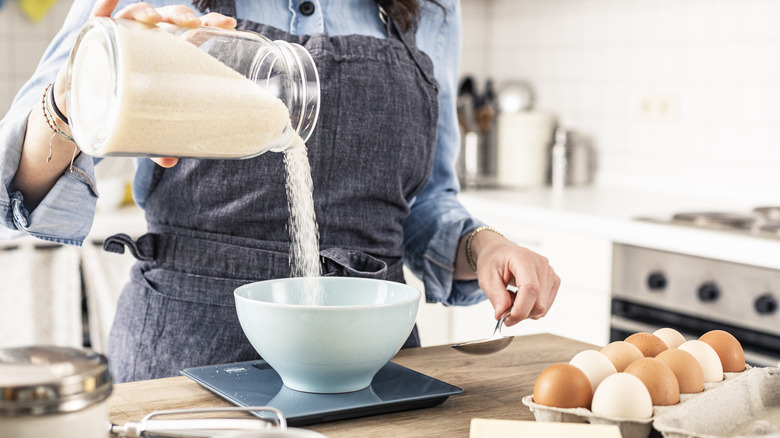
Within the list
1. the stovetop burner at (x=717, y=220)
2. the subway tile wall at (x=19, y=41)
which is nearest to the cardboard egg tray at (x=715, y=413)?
the stovetop burner at (x=717, y=220)

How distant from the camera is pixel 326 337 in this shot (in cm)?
72

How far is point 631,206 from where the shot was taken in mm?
2260

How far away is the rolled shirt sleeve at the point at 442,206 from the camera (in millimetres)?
1173

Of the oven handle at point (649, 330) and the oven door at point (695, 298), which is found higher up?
the oven door at point (695, 298)

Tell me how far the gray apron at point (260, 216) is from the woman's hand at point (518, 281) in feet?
0.45

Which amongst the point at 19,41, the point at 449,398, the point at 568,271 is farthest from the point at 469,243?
the point at 19,41

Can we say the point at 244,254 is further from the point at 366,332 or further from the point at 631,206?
Result: the point at 631,206

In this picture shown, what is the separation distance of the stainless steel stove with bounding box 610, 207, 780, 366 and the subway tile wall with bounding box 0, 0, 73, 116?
186 centimetres

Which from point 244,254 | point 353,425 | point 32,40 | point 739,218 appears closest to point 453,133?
point 244,254

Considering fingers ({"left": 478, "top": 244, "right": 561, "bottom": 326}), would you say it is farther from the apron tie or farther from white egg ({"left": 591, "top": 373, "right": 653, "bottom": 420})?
the apron tie

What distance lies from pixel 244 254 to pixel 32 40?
78.3 inches

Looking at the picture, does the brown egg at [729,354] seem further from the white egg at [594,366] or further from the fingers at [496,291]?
the fingers at [496,291]

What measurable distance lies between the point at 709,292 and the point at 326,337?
1.32 metres

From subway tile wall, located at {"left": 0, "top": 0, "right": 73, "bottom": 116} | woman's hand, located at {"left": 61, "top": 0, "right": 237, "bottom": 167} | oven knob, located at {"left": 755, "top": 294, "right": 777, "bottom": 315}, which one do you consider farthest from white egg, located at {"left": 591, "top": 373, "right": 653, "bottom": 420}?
subway tile wall, located at {"left": 0, "top": 0, "right": 73, "bottom": 116}
